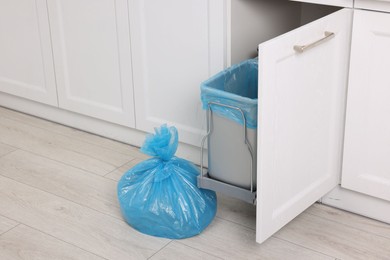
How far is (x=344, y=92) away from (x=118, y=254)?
2.92 ft

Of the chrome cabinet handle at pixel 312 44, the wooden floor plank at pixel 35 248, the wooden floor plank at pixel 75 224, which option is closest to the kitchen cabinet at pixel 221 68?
the chrome cabinet handle at pixel 312 44

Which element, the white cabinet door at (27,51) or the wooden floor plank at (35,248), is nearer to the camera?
the wooden floor plank at (35,248)

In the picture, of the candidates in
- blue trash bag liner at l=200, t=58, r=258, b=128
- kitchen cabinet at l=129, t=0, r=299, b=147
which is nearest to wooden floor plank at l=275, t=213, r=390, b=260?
blue trash bag liner at l=200, t=58, r=258, b=128

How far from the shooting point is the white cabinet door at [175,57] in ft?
7.90

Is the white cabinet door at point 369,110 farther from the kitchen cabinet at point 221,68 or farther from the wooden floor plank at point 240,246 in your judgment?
the wooden floor plank at point 240,246

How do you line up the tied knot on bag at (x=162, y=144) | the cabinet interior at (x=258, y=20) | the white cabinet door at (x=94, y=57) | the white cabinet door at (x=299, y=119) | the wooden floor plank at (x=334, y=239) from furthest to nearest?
1. the white cabinet door at (x=94, y=57)
2. the cabinet interior at (x=258, y=20)
3. the tied knot on bag at (x=162, y=144)
4. the wooden floor plank at (x=334, y=239)
5. the white cabinet door at (x=299, y=119)

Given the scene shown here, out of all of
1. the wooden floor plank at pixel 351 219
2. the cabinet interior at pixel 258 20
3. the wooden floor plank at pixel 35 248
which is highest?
the cabinet interior at pixel 258 20

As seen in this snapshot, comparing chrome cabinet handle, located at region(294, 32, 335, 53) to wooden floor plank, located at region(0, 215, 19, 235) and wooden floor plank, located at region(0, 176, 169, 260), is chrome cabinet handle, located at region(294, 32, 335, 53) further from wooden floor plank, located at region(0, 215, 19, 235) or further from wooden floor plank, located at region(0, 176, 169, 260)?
wooden floor plank, located at region(0, 215, 19, 235)

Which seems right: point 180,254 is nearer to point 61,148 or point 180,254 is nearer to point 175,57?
point 175,57

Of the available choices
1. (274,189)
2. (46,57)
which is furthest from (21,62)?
(274,189)

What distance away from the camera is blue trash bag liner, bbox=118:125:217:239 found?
2248 mm

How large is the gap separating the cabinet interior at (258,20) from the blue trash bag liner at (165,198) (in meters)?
0.39

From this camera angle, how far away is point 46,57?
296cm

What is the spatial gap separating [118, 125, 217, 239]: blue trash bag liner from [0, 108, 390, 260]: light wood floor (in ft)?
0.12
